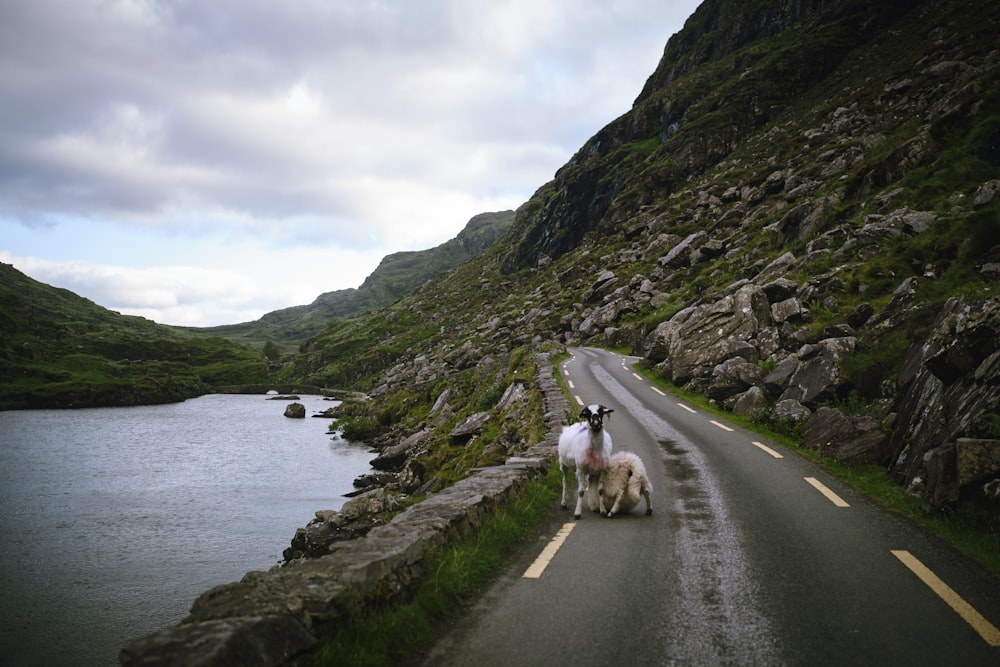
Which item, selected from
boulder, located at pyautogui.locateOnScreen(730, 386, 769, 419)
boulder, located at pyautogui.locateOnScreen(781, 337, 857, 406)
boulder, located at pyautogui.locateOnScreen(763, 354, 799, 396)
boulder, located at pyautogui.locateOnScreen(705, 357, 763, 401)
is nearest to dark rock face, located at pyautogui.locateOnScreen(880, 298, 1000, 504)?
boulder, located at pyautogui.locateOnScreen(781, 337, 857, 406)

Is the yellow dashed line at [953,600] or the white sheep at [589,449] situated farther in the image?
the white sheep at [589,449]

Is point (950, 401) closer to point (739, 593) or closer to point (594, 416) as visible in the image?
point (594, 416)

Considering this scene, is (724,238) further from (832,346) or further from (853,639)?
(853,639)

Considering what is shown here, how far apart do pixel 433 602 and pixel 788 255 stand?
34.7 metres

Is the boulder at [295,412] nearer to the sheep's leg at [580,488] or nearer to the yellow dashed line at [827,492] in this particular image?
the sheep's leg at [580,488]

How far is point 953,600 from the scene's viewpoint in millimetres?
5684

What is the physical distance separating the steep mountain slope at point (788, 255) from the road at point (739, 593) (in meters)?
2.39

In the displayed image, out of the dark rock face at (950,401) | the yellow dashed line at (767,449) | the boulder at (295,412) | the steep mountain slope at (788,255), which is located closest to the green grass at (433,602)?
the dark rock face at (950,401)

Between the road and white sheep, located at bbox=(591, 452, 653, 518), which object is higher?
white sheep, located at bbox=(591, 452, 653, 518)

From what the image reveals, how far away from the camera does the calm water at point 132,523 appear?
1745 cm

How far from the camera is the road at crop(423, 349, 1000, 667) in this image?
484 cm

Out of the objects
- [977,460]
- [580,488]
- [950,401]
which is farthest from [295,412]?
[977,460]

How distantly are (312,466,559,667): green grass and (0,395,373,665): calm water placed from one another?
1453 centimetres

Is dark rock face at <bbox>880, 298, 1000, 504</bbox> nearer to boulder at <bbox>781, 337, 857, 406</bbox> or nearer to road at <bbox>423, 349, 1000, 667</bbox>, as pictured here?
road at <bbox>423, 349, 1000, 667</bbox>
